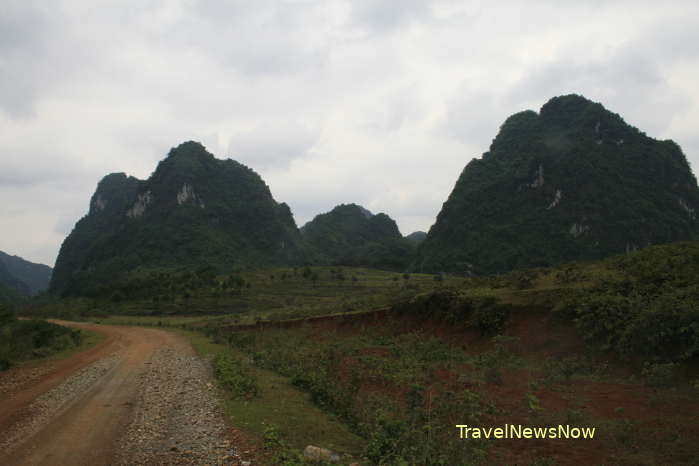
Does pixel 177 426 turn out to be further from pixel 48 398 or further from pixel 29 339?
pixel 29 339

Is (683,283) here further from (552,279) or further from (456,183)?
(456,183)

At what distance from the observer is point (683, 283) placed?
13.0m

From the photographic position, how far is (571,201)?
103062 mm

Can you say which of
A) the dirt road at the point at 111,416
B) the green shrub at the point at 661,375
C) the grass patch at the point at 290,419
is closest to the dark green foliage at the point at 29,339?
the dirt road at the point at 111,416

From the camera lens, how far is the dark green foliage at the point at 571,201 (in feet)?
315

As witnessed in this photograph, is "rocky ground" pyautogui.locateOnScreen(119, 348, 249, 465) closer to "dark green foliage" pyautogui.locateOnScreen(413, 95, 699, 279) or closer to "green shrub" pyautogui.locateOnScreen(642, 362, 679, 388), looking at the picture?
"green shrub" pyautogui.locateOnScreen(642, 362, 679, 388)

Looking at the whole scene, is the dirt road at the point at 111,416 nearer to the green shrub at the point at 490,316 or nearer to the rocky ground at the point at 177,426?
the rocky ground at the point at 177,426

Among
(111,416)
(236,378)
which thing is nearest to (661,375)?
(236,378)

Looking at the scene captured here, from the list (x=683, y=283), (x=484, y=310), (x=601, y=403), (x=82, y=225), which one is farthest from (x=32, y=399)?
(x=82, y=225)

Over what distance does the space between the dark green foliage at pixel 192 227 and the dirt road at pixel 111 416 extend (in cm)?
10644

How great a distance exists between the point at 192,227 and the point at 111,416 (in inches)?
5431

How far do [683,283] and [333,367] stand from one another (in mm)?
10813

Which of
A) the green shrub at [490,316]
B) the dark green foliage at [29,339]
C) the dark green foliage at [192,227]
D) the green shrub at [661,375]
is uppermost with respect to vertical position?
the dark green foliage at [192,227]

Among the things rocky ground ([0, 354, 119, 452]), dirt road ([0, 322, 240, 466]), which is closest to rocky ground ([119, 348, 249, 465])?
dirt road ([0, 322, 240, 466])
